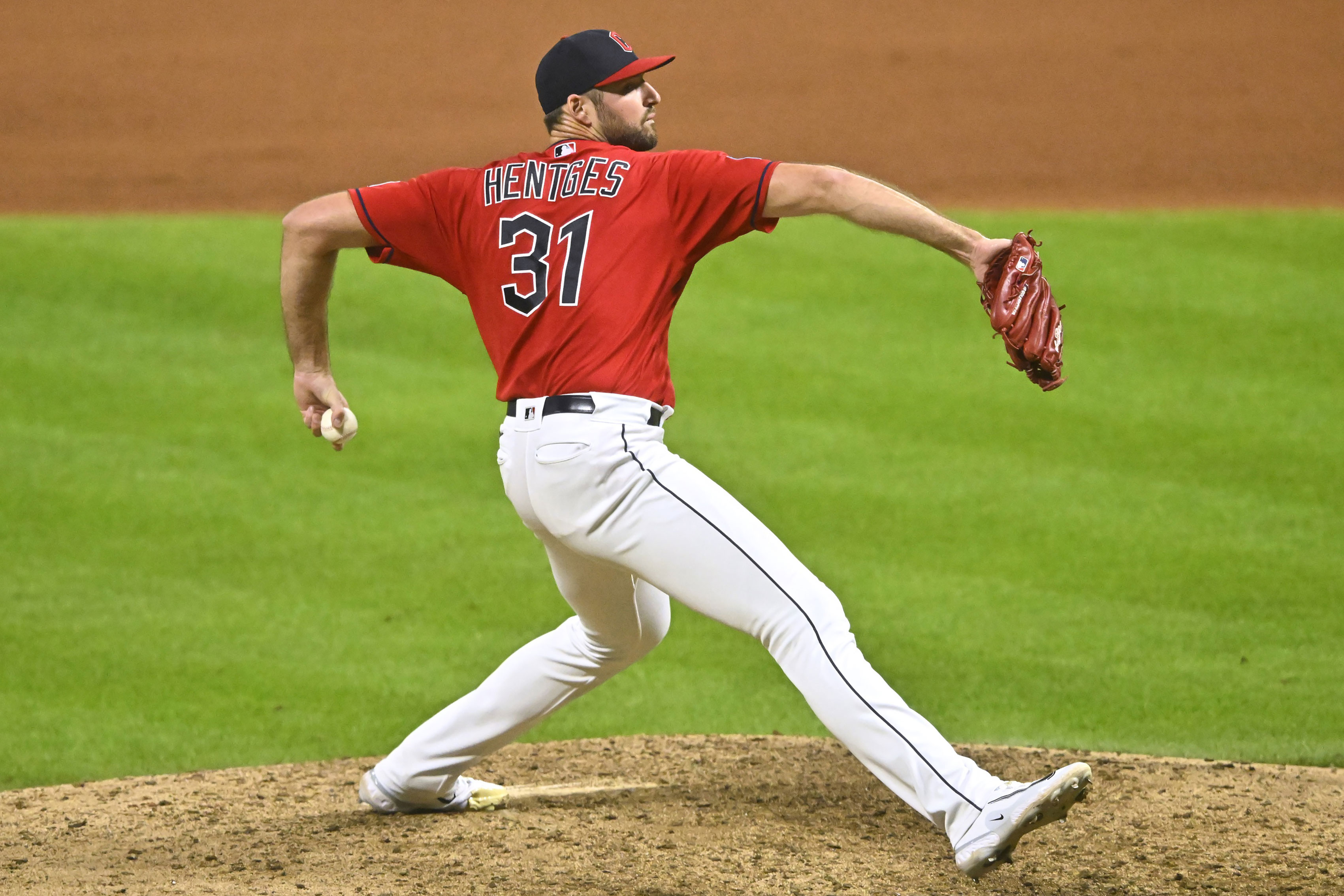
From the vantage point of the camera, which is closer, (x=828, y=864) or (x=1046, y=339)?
(x=1046, y=339)

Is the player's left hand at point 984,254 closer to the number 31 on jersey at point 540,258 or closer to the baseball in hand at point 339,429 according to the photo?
the number 31 on jersey at point 540,258

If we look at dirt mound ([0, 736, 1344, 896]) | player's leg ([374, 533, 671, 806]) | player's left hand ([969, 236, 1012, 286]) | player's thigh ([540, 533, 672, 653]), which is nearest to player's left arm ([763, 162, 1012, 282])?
player's left hand ([969, 236, 1012, 286])

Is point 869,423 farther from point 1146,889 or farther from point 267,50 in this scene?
point 267,50

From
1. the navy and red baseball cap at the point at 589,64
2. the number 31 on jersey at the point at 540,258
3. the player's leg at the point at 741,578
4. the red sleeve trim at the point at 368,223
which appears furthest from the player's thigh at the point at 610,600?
the navy and red baseball cap at the point at 589,64

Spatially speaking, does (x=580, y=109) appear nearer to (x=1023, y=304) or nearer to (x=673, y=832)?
(x=1023, y=304)

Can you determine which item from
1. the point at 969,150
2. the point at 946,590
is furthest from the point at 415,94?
the point at 946,590

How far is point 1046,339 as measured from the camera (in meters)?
3.04

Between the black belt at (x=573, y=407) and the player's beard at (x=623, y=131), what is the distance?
628mm

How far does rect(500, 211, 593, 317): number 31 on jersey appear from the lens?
3.20m

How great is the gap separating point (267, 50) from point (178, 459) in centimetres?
895

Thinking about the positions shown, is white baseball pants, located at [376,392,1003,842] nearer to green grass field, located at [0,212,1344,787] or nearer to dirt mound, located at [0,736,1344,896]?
dirt mound, located at [0,736,1344,896]

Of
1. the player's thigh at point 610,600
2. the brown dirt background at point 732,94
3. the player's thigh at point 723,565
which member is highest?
the brown dirt background at point 732,94

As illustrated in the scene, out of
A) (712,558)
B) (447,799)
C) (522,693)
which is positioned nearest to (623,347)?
(712,558)

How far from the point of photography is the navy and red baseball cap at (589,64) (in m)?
3.33
